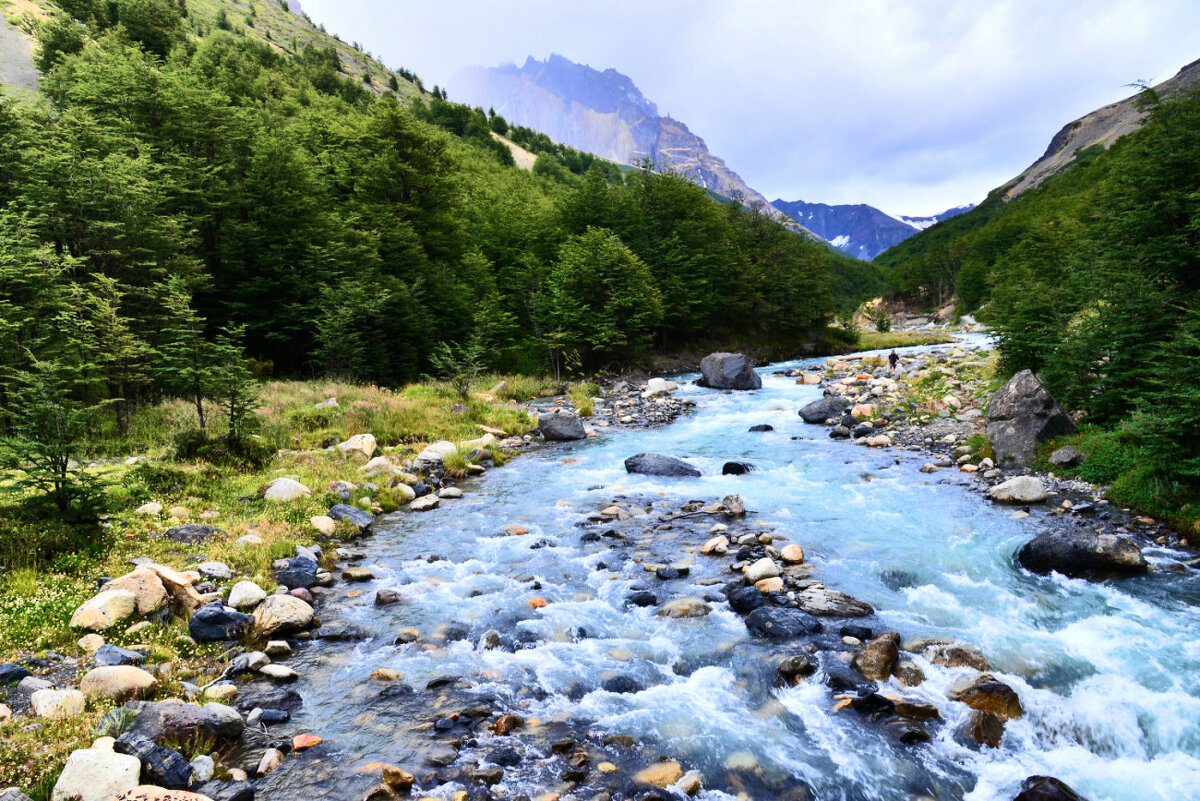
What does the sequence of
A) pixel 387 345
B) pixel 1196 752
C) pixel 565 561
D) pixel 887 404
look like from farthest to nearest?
pixel 387 345 < pixel 887 404 < pixel 565 561 < pixel 1196 752

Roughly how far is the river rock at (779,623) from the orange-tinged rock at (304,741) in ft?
18.7

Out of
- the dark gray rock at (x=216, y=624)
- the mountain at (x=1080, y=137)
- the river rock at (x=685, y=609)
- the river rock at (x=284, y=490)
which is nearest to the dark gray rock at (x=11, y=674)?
the dark gray rock at (x=216, y=624)

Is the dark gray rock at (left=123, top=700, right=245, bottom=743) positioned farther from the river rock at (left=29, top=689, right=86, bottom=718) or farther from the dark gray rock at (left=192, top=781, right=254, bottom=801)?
the dark gray rock at (left=192, top=781, right=254, bottom=801)

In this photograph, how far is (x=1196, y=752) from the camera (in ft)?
17.6

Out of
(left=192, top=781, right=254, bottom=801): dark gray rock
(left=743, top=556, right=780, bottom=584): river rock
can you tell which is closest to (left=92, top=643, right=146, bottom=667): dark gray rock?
(left=192, top=781, right=254, bottom=801): dark gray rock

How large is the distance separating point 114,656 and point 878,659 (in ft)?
30.2

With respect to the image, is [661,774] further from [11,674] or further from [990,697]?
[11,674]

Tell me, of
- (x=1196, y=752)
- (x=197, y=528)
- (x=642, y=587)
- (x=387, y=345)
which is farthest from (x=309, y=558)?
(x=387, y=345)

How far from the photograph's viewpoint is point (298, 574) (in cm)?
877

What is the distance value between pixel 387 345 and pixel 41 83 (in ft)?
105

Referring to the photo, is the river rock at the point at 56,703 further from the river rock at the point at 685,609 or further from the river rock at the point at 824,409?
the river rock at the point at 824,409

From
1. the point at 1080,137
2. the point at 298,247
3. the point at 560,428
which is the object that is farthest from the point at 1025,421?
the point at 1080,137

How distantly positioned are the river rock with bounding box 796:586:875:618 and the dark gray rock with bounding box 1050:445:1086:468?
8.95m

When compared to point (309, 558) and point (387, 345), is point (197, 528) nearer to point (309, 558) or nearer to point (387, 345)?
point (309, 558)
